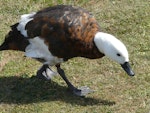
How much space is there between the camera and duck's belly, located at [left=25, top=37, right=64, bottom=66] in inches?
209

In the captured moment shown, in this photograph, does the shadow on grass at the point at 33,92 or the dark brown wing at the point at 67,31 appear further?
the shadow on grass at the point at 33,92

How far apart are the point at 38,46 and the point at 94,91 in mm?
887

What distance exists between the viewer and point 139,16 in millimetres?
7348

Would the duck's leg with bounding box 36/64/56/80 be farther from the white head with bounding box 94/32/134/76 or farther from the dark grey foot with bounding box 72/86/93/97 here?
the white head with bounding box 94/32/134/76

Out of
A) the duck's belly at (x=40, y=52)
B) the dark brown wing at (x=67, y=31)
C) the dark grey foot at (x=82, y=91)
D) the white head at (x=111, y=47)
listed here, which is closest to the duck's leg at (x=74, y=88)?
the dark grey foot at (x=82, y=91)

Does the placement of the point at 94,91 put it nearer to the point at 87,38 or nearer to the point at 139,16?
the point at 87,38

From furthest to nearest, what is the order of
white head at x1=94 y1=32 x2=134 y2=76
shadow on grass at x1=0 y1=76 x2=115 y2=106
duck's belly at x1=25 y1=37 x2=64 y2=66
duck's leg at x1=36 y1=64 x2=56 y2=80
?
1. duck's leg at x1=36 y1=64 x2=56 y2=80
2. shadow on grass at x1=0 y1=76 x2=115 y2=106
3. duck's belly at x1=25 y1=37 x2=64 y2=66
4. white head at x1=94 y1=32 x2=134 y2=76

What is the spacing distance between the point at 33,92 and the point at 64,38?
923 millimetres

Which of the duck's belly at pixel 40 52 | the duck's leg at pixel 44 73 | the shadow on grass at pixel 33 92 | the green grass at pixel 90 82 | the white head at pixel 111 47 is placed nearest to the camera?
the white head at pixel 111 47

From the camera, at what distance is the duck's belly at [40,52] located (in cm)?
530

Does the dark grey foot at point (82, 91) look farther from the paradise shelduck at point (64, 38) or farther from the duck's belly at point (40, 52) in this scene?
the duck's belly at point (40, 52)

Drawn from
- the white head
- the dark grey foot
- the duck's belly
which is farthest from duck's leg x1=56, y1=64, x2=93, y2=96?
the white head

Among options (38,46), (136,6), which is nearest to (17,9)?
(136,6)

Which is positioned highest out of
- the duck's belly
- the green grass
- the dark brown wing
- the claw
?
the dark brown wing
